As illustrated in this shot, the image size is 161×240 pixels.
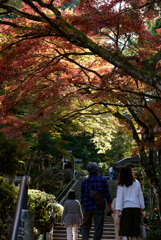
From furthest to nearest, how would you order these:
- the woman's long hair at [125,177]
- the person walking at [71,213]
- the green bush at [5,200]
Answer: the person walking at [71,213] < the green bush at [5,200] < the woman's long hair at [125,177]

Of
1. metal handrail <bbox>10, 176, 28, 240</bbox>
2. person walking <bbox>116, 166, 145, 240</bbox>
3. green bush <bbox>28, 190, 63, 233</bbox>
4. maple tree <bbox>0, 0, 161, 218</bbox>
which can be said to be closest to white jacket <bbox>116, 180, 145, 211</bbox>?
person walking <bbox>116, 166, 145, 240</bbox>

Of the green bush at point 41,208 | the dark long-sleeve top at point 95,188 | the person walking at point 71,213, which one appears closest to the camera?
the dark long-sleeve top at point 95,188

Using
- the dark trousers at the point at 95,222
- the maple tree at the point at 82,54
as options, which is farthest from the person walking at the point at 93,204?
the maple tree at the point at 82,54

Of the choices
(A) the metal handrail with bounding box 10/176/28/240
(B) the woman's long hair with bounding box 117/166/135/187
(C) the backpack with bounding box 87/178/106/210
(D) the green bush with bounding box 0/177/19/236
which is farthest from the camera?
(D) the green bush with bounding box 0/177/19/236

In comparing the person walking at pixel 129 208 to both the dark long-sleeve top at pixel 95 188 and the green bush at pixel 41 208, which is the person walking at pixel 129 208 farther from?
the green bush at pixel 41 208

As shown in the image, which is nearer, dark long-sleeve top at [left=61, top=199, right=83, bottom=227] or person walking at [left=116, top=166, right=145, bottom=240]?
person walking at [left=116, top=166, right=145, bottom=240]

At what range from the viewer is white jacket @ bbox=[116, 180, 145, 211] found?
3783 millimetres

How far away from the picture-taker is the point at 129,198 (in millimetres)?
3795

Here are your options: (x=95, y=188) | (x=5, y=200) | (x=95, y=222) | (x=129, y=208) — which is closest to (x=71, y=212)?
(x=5, y=200)

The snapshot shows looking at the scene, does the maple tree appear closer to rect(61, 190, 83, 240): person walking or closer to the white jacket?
the white jacket

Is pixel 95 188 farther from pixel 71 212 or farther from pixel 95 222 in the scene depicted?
pixel 71 212

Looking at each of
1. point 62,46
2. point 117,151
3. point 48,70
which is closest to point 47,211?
point 48,70

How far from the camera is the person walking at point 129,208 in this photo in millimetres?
3758

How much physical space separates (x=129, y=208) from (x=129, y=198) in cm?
14
